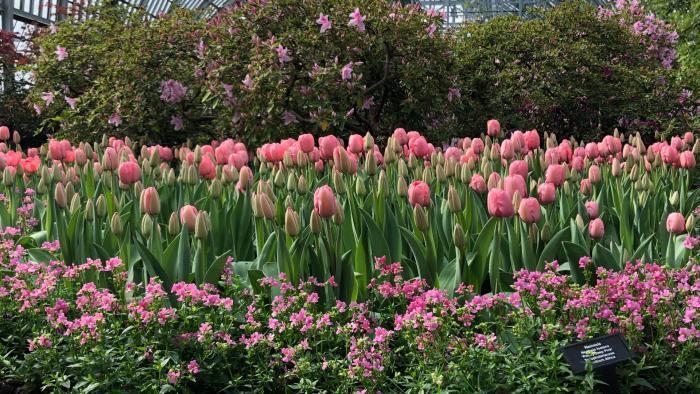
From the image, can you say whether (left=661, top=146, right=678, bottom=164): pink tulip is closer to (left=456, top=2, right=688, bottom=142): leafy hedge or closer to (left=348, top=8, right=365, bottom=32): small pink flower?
(left=348, top=8, right=365, bottom=32): small pink flower

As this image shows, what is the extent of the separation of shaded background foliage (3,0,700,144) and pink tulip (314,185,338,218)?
3733 mm

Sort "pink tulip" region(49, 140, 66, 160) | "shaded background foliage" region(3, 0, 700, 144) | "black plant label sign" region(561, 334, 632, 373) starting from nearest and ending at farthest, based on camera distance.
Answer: "black plant label sign" region(561, 334, 632, 373)
"pink tulip" region(49, 140, 66, 160)
"shaded background foliage" region(3, 0, 700, 144)

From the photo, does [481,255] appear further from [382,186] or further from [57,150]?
[57,150]

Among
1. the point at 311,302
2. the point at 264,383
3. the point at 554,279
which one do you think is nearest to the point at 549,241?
the point at 554,279

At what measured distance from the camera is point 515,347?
2129mm

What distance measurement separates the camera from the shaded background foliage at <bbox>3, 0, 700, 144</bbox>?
255 inches

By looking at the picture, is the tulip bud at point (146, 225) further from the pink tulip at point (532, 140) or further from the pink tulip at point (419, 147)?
the pink tulip at point (532, 140)

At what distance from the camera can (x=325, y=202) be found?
248cm

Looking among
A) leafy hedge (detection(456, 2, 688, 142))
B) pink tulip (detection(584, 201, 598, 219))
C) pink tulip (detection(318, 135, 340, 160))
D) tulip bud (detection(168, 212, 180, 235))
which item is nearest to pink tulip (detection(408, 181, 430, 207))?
pink tulip (detection(584, 201, 598, 219))

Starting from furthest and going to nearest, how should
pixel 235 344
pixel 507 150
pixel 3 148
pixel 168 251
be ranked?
pixel 3 148 → pixel 507 150 → pixel 168 251 → pixel 235 344

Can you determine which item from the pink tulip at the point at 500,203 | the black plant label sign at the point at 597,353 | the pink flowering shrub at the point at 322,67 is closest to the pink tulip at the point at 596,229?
the pink tulip at the point at 500,203

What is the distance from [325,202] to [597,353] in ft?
3.02

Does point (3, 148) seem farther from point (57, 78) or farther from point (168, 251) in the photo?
point (168, 251)

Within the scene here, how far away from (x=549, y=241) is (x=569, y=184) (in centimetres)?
91
